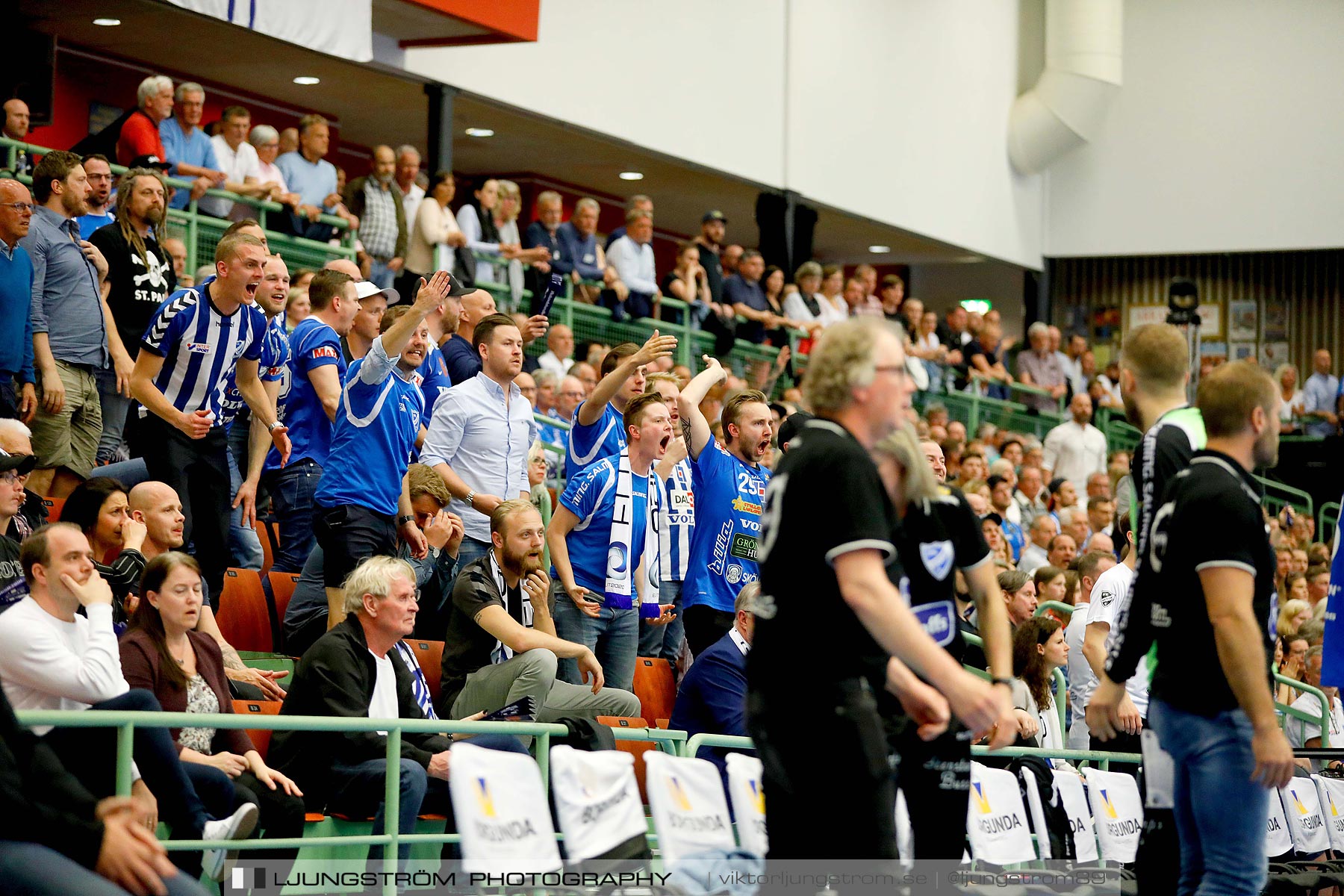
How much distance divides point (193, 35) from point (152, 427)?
7.38 meters

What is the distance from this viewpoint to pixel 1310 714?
10125 millimetres

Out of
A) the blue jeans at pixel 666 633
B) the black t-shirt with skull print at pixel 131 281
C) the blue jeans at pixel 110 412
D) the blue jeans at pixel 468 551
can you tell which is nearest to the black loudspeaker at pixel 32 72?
the black t-shirt with skull print at pixel 131 281

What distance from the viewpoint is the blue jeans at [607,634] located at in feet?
25.1

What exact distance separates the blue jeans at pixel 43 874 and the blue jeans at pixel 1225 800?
2.62 meters

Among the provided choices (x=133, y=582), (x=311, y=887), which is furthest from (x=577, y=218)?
(x=311, y=887)

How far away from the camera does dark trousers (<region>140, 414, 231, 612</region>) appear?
722 centimetres

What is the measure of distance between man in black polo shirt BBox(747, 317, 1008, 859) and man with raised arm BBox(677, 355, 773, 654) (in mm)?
4148

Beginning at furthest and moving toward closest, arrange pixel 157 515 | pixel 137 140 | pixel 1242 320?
pixel 1242 320, pixel 137 140, pixel 157 515

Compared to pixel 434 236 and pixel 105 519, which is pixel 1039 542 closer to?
pixel 434 236

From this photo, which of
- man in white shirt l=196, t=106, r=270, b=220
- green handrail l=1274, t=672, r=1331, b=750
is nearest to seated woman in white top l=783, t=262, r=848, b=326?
man in white shirt l=196, t=106, r=270, b=220

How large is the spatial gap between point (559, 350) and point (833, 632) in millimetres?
9026

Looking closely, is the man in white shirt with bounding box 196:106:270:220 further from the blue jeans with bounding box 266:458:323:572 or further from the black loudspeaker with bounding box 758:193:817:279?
the black loudspeaker with bounding box 758:193:817:279

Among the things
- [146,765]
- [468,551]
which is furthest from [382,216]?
[146,765]

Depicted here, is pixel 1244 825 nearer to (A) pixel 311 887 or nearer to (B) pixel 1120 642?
(B) pixel 1120 642
